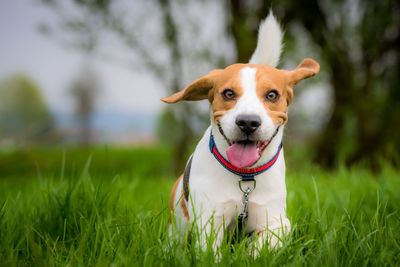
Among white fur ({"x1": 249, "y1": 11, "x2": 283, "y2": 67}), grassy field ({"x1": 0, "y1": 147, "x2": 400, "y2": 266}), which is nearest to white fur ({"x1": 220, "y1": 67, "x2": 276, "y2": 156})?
grassy field ({"x1": 0, "y1": 147, "x2": 400, "y2": 266})

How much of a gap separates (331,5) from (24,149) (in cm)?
1004

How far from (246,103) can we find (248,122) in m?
0.14

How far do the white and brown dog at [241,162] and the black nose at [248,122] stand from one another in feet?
0.14

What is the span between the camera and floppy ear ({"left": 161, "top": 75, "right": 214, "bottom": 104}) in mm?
2205

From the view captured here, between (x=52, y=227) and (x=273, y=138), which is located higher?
(x=273, y=138)

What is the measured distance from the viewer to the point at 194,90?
7.42 ft

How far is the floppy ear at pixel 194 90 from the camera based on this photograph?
2.21 metres

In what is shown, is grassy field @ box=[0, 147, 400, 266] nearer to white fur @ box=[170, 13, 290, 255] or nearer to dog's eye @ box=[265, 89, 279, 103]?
white fur @ box=[170, 13, 290, 255]

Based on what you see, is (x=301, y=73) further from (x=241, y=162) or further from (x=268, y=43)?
(x=241, y=162)

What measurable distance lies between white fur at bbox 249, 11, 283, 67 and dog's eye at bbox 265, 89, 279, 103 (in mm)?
660

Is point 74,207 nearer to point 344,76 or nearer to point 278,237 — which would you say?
point 278,237

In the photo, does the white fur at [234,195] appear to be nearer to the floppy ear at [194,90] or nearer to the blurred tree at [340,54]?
the floppy ear at [194,90]

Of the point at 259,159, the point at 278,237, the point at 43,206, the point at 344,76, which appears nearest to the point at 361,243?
the point at 278,237

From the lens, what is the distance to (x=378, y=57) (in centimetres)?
746
